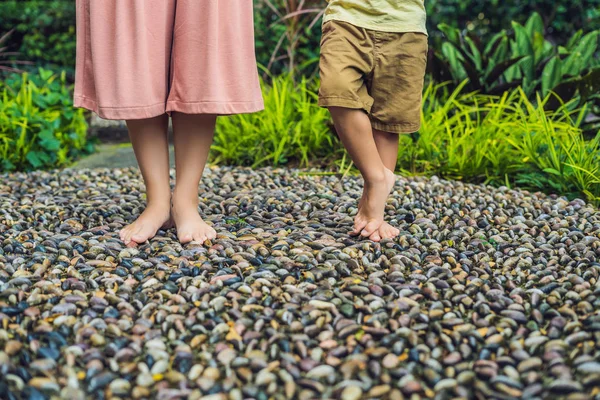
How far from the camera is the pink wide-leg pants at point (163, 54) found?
2.02 meters

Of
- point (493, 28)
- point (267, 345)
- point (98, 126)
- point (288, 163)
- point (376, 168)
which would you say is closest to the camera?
point (267, 345)

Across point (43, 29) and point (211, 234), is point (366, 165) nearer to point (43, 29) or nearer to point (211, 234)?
point (211, 234)

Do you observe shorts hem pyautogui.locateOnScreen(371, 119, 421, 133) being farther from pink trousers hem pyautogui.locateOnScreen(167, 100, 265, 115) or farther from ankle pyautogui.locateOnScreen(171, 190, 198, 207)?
ankle pyautogui.locateOnScreen(171, 190, 198, 207)

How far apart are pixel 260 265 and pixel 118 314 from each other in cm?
51

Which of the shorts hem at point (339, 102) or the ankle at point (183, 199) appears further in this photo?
the ankle at point (183, 199)

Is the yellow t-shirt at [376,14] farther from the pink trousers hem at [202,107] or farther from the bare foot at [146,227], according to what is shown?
the bare foot at [146,227]

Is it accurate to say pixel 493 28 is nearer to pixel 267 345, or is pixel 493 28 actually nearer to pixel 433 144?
pixel 433 144

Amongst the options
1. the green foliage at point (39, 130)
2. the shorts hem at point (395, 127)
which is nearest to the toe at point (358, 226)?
the shorts hem at point (395, 127)

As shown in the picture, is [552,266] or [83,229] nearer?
[552,266]

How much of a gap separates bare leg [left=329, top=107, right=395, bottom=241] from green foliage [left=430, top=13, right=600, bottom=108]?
6.54 feet

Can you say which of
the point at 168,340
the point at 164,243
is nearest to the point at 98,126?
the point at 164,243

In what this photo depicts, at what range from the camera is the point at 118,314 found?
1675 millimetres

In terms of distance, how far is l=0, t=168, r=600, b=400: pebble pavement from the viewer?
4.54 feet

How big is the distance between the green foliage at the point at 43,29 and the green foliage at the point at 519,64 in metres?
4.01
